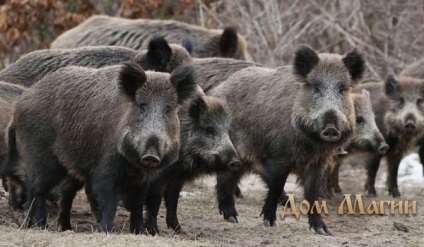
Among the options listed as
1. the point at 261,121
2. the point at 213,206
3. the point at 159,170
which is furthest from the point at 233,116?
the point at 159,170

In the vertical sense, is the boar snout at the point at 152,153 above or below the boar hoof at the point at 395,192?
above

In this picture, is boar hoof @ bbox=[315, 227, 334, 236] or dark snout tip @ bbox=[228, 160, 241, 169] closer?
dark snout tip @ bbox=[228, 160, 241, 169]

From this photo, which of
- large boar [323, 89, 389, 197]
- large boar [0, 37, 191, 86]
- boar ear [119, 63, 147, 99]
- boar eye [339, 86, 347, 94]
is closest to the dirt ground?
large boar [323, 89, 389, 197]

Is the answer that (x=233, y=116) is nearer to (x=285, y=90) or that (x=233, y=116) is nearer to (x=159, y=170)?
(x=285, y=90)

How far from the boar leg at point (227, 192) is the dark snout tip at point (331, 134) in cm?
164

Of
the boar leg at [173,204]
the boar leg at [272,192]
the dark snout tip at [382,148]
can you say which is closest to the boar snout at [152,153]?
the boar leg at [173,204]

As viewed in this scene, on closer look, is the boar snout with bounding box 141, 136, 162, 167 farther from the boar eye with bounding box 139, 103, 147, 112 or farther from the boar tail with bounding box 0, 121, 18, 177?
the boar tail with bounding box 0, 121, 18, 177

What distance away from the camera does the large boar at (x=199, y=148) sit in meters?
8.30

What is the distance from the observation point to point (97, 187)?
750 cm

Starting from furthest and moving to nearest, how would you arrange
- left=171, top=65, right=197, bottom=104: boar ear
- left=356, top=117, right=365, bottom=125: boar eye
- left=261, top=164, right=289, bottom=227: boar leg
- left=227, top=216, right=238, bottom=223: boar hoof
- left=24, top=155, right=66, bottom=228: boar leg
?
left=356, top=117, right=365, bottom=125: boar eye < left=227, top=216, right=238, bottom=223: boar hoof < left=261, top=164, right=289, bottom=227: boar leg < left=24, top=155, right=66, bottom=228: boar leg < left=171, top=65, right=197, bottom=104: boar ear

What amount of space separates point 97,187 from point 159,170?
A: 531 millimetres

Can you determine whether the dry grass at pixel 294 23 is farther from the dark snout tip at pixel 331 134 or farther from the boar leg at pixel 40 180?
the boar leg at pixel 40 180

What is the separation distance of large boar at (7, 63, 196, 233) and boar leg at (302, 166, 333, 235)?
167 centimetres

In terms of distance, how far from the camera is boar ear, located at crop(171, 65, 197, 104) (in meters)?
7.64
